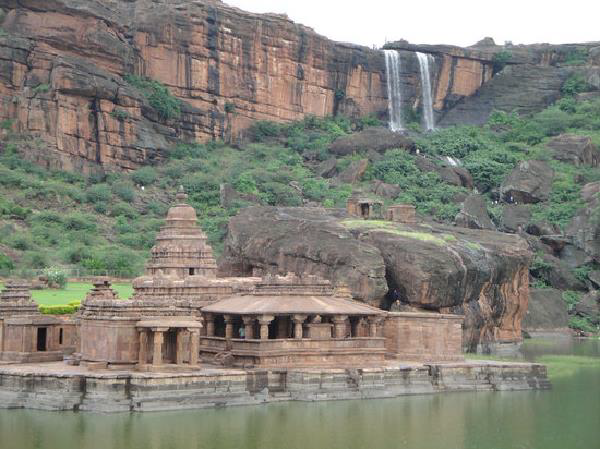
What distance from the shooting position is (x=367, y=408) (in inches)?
1746

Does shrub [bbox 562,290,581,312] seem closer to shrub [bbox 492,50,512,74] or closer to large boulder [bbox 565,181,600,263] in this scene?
large boulder [bbox 565,181,600,263]

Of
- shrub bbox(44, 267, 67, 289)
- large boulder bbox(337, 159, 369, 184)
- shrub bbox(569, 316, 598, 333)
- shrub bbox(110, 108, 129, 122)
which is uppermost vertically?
shrub bbox(110, 108, 129, 122)

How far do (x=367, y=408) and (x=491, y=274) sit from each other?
73.1 feet

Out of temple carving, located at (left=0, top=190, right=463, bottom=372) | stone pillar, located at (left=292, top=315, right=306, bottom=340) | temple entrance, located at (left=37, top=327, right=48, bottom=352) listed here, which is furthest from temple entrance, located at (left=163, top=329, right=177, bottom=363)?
temple entrance, located at (left=37, top=327, right=48, bottom=352)

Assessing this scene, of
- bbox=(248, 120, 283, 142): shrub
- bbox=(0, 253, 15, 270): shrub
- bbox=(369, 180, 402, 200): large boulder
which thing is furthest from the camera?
bbox=(248, 120, 283, 142): shrub

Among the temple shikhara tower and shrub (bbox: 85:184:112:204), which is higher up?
shrub (bbox: 85:184:112:204)

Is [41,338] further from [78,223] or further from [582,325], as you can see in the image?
[582,325]

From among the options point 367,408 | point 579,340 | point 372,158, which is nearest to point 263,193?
point 372,158

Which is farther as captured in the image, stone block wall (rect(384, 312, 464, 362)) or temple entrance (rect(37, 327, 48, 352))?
stone block wall (rect(384, 312, 464, 362))

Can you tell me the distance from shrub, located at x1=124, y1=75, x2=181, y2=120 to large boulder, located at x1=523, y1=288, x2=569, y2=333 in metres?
36.7

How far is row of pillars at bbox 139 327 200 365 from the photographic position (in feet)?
146

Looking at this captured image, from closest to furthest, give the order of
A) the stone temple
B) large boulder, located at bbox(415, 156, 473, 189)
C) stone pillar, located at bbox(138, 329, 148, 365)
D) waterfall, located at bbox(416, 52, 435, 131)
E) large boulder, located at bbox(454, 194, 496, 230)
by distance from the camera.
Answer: the stone temple, stone pillar, located at bbox(138, 329, 148, 365), large boulder, located at bbox(454, 194, 496, 230), large boulder, located at bbox(415, 156, 473, 189), waterfall, located at bbox(416, 52, 435, 131)

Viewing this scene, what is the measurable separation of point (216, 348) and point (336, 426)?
10.1m

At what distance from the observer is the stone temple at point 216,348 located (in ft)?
140
